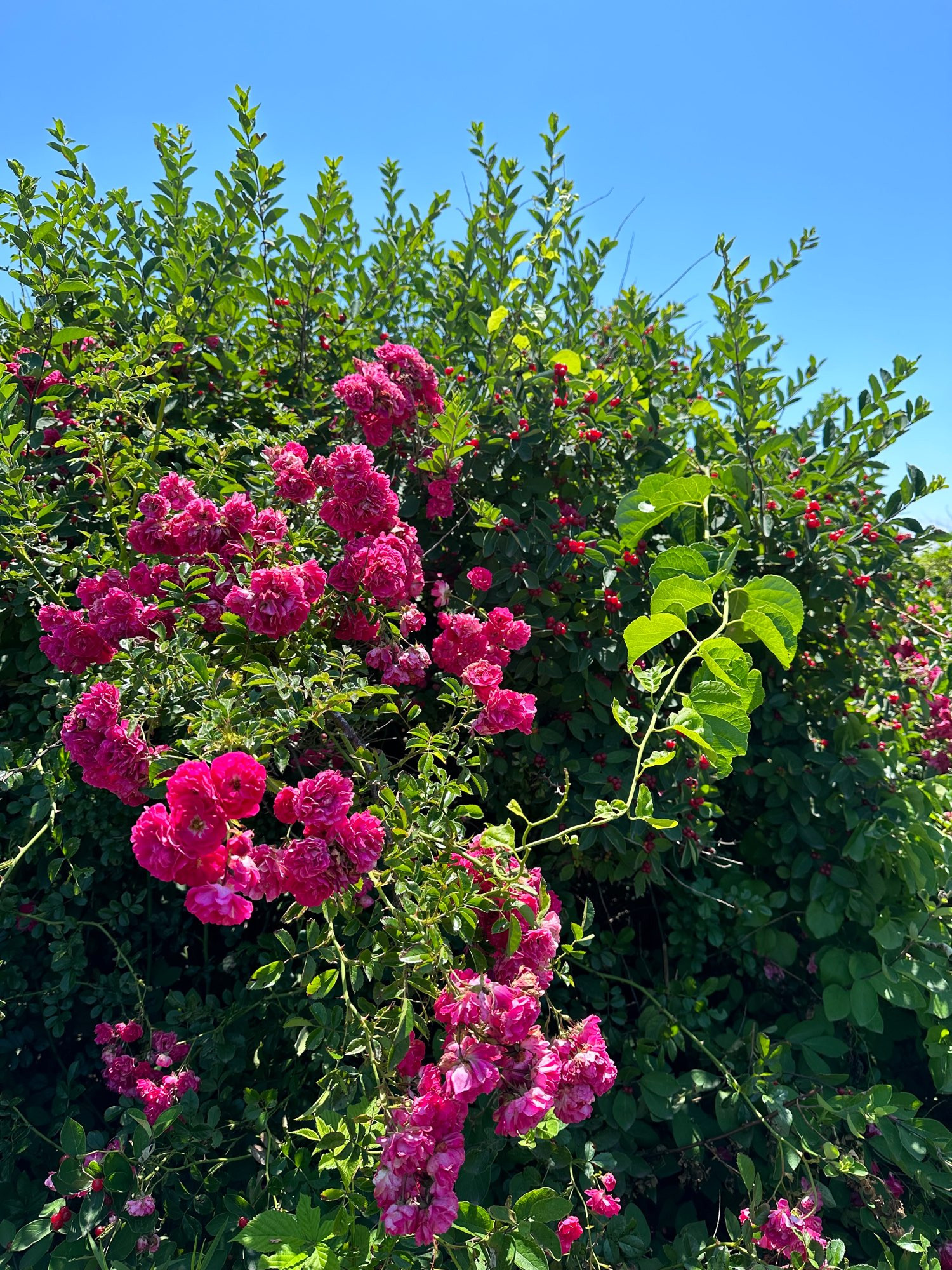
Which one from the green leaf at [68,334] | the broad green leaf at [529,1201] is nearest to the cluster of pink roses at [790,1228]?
the broad green leaf at [529,1201]

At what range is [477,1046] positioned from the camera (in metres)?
1.14

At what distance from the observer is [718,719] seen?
4.91 feet

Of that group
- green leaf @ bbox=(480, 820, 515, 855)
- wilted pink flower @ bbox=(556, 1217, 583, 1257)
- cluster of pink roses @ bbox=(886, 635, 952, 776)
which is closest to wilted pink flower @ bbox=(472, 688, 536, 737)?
green leaf @ bbox=(480, 820, 515, 855)

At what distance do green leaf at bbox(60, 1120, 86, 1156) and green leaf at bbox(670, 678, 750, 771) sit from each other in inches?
56.1

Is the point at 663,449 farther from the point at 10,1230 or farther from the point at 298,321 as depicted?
the point at 10,1230

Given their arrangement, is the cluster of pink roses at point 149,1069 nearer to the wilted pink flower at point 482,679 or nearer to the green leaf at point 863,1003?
the wilted pink flower at point 482,679

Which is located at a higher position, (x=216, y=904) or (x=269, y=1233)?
(x=216, y=904)

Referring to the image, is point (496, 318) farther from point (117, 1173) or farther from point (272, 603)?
point (117, 1173)

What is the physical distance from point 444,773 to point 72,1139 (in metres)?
1.04

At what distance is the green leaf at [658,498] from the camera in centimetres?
178

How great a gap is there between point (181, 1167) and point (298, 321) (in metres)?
2.27

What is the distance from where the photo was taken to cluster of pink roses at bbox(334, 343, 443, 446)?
189cm

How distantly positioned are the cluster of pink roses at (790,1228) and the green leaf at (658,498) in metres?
1.45

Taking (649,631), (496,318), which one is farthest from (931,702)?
(496,318)
